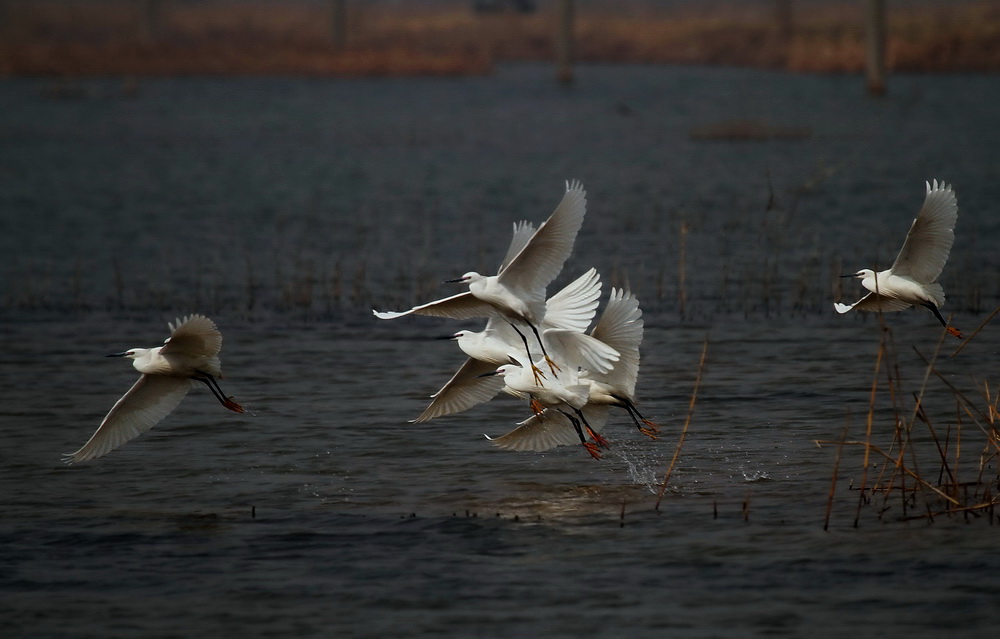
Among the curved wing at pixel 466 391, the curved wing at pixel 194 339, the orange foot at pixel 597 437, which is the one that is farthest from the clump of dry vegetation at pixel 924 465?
the curved wing at pixel 194 339

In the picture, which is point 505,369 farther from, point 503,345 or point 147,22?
point 147,22

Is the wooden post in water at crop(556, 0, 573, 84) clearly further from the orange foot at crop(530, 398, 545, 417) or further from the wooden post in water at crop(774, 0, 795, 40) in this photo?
the orange foot at crop(530, 398, 545, 417)

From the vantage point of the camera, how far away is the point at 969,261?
18734 millimetres

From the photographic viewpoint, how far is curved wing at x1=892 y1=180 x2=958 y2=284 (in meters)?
11.2

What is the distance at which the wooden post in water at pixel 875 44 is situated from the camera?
150 feet

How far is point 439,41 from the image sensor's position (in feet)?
255

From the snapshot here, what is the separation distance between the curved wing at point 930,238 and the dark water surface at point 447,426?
1288mm

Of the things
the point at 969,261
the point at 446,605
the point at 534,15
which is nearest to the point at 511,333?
the point at 446,605

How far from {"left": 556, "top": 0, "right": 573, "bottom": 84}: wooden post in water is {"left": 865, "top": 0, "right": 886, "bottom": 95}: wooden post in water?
12144mm

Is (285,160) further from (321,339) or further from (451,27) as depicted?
(451,27)

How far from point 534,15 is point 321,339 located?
3031 inches

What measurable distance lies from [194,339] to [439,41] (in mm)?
68056

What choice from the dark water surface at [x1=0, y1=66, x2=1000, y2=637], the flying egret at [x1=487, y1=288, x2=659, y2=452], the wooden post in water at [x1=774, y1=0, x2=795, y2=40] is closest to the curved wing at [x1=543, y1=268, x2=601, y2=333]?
the flying egret at [x1=487, y1=288, x2=659, y2=452]

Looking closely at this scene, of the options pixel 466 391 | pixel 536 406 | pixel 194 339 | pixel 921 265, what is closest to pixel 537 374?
pixel 536 406
